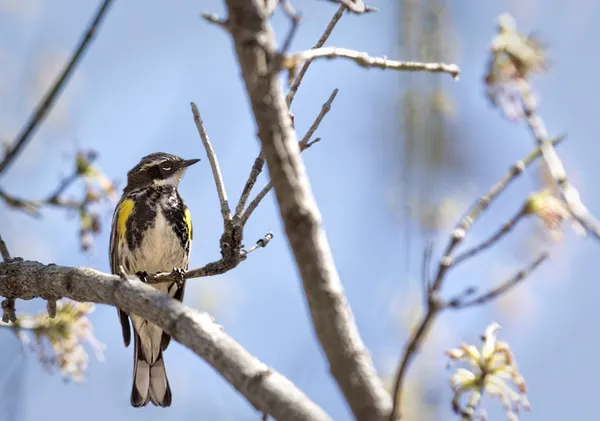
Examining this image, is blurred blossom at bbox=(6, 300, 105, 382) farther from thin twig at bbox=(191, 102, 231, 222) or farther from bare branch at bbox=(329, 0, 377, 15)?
bare branch at bbox=(329, 0, 377, 15)

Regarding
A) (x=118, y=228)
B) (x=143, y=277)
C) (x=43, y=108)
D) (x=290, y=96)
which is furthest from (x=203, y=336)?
(x=118, y=228)

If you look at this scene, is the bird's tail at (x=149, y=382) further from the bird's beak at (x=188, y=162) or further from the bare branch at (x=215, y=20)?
the bare branch at (x=215, y=20)

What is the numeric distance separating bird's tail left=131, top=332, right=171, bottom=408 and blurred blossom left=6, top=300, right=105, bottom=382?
1.48 metres

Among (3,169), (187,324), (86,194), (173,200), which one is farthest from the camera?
(173,200)

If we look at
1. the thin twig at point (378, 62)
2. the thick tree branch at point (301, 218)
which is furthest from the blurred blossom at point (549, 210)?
the thin twig at point (378, 62)

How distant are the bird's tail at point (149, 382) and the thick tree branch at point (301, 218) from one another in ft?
12.3

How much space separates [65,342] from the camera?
3.95m

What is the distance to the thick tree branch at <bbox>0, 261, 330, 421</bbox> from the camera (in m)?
1.98

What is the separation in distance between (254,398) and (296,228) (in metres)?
0.49

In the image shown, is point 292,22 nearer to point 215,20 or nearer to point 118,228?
point 215,20

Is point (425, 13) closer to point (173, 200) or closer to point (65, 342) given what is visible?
point (65, 342)

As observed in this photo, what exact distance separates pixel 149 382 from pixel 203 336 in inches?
137

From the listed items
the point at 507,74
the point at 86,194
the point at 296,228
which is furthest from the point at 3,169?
the point at 86,194

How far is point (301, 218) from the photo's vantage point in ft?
6.30
